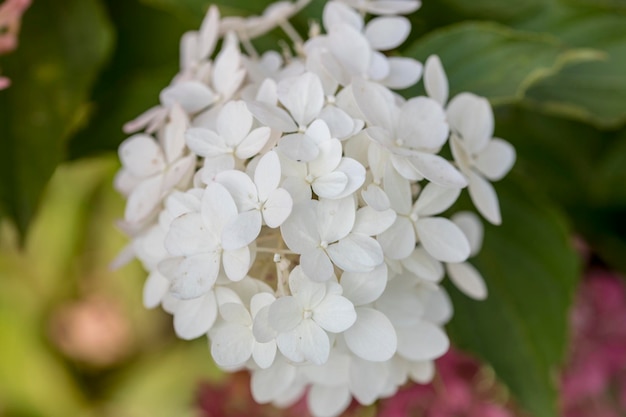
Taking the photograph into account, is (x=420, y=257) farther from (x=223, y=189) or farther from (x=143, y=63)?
(x=143, y=63)

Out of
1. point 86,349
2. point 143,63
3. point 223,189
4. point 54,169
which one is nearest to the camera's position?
point 223,189

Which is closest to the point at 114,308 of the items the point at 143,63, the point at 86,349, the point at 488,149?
the point at 86,349

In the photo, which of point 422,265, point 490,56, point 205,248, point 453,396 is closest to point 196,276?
point 205,248

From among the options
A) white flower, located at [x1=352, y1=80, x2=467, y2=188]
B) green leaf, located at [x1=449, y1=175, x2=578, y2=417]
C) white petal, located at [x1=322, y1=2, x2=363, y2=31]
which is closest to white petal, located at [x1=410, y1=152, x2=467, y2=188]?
white flower, located at [x1=352, y1=80, x2=467, y2=188]

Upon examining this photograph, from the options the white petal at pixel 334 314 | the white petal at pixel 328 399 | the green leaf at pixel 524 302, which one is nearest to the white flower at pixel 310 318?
the white petal at pixel 334 314

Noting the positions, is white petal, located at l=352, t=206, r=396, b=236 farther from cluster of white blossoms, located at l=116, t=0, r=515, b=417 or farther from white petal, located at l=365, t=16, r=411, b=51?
white petal, located at l=365, t=16, r=411, b=51

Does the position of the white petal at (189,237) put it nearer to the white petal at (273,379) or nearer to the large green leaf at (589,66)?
the white petal at (273,379)
